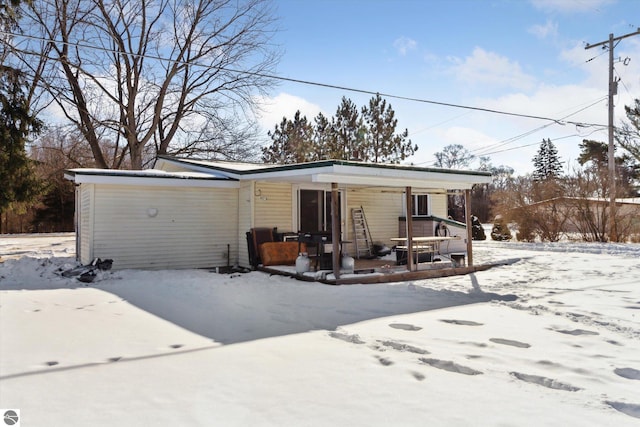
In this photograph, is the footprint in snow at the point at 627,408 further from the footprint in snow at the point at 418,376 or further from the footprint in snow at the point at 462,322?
the footprint in snow at the point at 462,322

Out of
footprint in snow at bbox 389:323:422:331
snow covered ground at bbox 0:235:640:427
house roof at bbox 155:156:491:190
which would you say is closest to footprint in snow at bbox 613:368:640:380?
snow covered ground at bbox 0:235:640:427

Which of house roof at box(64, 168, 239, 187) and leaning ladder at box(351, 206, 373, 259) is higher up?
house roof at box(64, 168, 239, 187)

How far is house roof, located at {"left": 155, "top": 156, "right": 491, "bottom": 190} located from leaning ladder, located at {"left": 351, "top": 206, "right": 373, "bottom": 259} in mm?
2340

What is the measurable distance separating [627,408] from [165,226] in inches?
393

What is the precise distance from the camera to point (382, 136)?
29.8 meters

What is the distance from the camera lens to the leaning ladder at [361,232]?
44.5ft

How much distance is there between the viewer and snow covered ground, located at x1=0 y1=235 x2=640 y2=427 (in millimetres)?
3107

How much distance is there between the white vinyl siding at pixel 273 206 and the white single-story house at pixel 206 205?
0.08ft

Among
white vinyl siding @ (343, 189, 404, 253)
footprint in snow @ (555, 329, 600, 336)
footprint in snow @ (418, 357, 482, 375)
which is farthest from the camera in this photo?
white vinyl siding @ (343, 189, 404, 253)

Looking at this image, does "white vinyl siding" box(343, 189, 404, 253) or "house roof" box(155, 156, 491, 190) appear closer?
Result: "house roof" box(155, 156, 491, 190)

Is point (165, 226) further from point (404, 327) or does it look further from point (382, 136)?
point (382, 136)

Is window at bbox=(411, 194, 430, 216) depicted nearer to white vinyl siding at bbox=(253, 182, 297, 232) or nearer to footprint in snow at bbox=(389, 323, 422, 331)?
white vinyl siding at bbox=(253, 182, 297, 232)

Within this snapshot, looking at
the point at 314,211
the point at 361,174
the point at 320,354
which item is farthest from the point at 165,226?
the point at 320,354

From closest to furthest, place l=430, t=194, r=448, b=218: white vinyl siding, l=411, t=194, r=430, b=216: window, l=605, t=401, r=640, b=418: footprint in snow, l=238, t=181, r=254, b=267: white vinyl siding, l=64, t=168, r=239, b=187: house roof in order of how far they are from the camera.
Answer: l=605, t=401, r=640, b=418: footprint in snow, l=64, t=168, r=239, b=187: house roof, l=238, t=181, r=254, b=267: white vinyl siding, l=411, t=194, r=430, b=216: window, l=430, t=194, r=448, b=218: white vinyl siding
